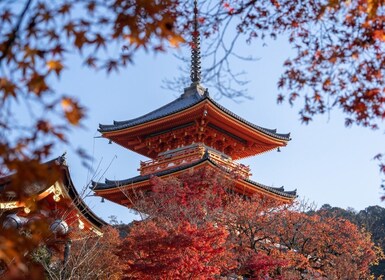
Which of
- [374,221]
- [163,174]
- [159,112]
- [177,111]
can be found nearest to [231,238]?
[163,174]

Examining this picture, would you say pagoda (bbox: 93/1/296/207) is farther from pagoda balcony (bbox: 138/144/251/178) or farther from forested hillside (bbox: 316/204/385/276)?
forested hillside (bbox: 316/204/385/276)

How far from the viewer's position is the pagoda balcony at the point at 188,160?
73.1ft

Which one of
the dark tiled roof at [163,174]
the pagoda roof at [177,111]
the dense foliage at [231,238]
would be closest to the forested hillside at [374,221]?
the dark tiled roof at [163,174]

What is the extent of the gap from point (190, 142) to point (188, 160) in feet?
3.46

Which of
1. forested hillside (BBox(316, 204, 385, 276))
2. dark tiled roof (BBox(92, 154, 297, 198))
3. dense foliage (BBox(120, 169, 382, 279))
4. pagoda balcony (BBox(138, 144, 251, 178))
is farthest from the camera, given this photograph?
forested hillside (BBox(316, 204, 385, 276))

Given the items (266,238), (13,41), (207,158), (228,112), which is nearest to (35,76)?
(13,41)

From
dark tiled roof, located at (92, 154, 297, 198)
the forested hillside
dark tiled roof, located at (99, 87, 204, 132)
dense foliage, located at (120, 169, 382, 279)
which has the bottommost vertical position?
dense foliage, located at (120, 169, 382, 279)

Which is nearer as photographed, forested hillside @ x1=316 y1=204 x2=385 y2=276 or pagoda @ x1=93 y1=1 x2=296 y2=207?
pagoda @ x1=93 y1=1 x2=296 y2=207

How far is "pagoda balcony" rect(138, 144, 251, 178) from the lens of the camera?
22.3m

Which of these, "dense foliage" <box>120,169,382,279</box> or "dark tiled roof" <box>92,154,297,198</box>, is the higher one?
"dark tiled roof" <box>92,154,297,198</box>

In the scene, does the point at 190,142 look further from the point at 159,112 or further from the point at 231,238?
the point at 231,238

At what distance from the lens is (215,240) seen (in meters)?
13.5

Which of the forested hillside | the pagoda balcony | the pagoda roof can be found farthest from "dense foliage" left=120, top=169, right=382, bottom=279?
the forested hillside

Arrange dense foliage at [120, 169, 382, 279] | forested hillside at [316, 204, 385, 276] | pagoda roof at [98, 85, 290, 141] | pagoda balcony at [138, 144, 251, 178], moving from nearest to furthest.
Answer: dense foliage at [120, 169, 382, 279]
pagoda balcony at [138, 144, 251, 178]
pagoda roof at [98, 85, 290, 141]
forested hillside at [316, 204, 385, 276]
